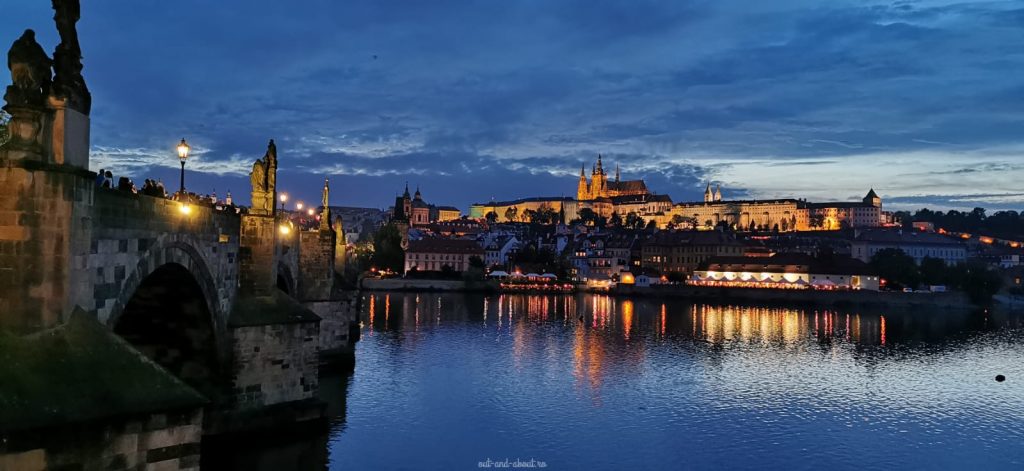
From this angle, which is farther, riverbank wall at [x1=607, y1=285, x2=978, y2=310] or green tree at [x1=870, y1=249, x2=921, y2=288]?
green tree at [x1=870, y1=249, x2=921, y2=288]

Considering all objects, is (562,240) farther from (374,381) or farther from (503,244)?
(374,381)

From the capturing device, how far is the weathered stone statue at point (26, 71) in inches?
403

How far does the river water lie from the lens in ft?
73.3

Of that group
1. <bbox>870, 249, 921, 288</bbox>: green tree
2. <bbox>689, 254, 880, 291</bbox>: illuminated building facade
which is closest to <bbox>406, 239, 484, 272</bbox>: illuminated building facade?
<bbox>689, 254, 880, 291</bbox>: illuminated building facade

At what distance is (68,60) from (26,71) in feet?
2.02

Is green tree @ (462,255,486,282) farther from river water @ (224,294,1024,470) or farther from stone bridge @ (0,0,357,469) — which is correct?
stone bridge @ (0,0,357,469)

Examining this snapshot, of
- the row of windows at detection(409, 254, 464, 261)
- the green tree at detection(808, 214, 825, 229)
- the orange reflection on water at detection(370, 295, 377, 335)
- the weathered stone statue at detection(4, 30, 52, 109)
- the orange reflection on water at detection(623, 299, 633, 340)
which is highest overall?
the green tree at detection(808, 214, 825, 229)

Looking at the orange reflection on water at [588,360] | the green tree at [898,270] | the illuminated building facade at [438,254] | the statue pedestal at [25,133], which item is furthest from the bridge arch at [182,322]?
the illuminated building facade at [438,254]

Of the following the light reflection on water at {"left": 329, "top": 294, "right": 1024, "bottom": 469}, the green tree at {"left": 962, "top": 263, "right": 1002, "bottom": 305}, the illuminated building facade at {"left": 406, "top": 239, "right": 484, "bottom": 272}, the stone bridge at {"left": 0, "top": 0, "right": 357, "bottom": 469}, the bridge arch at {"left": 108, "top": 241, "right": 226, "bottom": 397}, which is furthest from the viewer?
the illuminated building facade at {"left": 406, "top": 239, "right": 484, "bottom": 272}

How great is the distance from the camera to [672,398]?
30250 millimetres

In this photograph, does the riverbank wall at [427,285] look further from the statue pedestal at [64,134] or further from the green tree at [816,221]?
the green tree at [816,221]

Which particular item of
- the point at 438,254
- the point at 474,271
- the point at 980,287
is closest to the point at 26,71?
the point at 980,287

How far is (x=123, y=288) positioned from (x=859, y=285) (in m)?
90.2

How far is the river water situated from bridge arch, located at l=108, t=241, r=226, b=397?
145 inches
